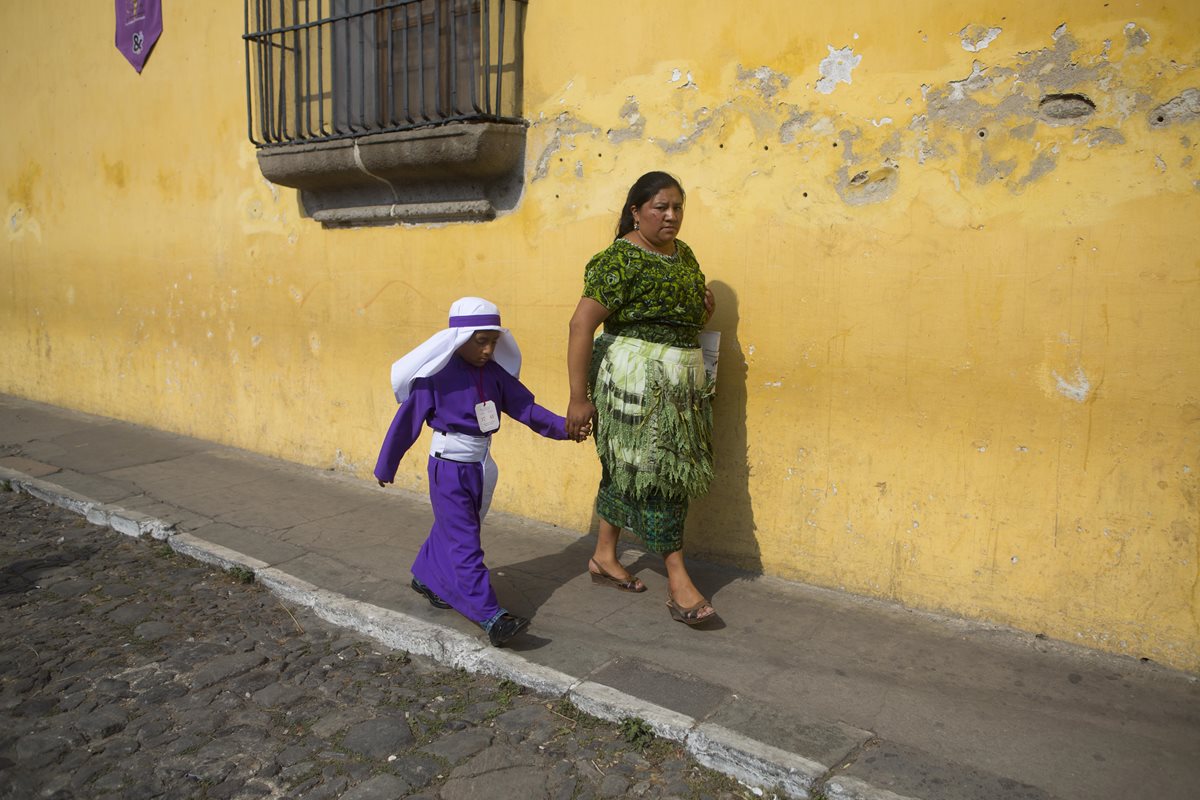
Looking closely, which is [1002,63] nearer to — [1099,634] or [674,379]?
[674,379]

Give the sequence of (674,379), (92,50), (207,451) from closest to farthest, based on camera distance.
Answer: (674,379)
(207,451)
(92,50)

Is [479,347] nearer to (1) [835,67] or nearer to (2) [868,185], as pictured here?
(2) [868,185]

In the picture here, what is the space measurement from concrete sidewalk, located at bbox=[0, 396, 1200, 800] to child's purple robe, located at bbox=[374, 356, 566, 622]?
221 mm

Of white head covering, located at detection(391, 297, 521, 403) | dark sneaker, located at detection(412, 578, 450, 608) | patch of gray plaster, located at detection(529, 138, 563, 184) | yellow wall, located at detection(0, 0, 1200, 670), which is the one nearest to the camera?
yellow wall, located at detection(0, 0, 1200, 670)

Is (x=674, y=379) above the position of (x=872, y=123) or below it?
below

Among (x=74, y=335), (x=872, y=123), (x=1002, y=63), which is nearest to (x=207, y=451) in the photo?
(x=74, y=335)

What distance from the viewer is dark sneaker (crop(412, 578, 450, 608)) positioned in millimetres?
3979

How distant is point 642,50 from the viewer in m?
4.52

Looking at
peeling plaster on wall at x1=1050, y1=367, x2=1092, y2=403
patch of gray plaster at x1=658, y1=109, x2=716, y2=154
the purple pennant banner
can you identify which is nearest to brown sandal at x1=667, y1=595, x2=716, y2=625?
peeling plaster on wall at x1=1050, y1=367, x2=1092, y2=403

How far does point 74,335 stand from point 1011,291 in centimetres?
781

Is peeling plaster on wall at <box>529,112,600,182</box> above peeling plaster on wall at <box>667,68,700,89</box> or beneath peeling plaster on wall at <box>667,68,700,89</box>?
beneath

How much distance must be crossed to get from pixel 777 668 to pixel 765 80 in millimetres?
2391

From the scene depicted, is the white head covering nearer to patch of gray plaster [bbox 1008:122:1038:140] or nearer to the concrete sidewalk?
the concrete sidewalk

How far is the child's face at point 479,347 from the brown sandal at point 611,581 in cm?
108
